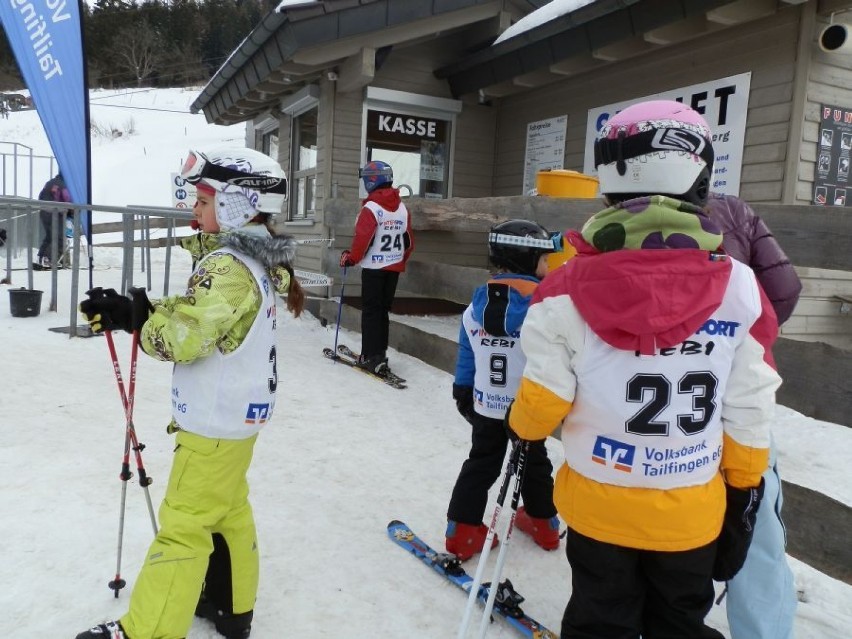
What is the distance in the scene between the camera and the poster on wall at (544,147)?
27.0 ft

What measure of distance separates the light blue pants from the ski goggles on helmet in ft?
6.31

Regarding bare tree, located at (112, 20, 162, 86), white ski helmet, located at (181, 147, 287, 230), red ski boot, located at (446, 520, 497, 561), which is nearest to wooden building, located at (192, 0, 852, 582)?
red ski boot, located at (446, 520, 497, 561)

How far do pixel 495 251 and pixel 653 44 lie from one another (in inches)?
192

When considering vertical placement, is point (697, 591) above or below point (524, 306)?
below

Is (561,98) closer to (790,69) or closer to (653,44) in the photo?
(653,44)

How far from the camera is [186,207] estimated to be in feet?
34.6

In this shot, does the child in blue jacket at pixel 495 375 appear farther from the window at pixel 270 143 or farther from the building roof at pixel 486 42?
the window at pixel 270 143

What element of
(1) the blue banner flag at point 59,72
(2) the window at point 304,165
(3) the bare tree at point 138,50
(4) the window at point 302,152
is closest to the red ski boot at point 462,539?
(1) the blue banner flag at point 59,72

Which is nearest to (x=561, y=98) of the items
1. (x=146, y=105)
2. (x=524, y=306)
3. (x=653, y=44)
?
(x=653, y=44)

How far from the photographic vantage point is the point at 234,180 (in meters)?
2.30

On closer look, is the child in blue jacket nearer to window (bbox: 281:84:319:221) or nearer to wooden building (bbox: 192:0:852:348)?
wooden building (bbox: 192:0:852:348)

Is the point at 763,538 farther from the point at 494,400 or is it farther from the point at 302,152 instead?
the point at 302,152

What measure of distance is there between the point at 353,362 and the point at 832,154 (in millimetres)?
4675

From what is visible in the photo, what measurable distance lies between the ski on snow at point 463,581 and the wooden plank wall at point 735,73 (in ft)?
14.6
